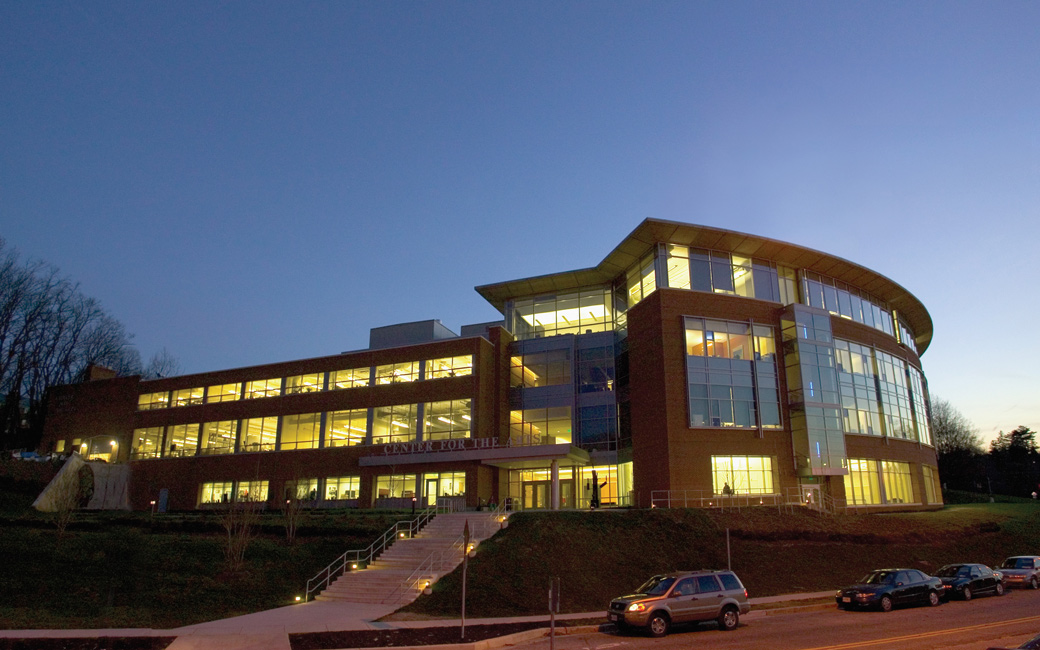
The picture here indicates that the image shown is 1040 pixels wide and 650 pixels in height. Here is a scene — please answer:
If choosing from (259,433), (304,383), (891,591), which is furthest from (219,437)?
(891,591)

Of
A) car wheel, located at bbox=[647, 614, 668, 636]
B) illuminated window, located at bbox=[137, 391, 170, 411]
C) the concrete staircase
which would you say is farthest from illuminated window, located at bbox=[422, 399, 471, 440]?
car wheel, located at bbox=[647, 614, 668, 636]

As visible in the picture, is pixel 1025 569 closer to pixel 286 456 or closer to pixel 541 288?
pixel 541 288

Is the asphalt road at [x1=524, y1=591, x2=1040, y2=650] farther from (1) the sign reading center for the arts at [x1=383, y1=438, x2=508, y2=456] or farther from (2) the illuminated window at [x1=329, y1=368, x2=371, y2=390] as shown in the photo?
(2) the illuminated window at [x1=329, y1=368, x2=371, y2=390]

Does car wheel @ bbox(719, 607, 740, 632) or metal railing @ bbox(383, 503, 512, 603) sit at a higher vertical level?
metal railing @ bbox(383, 503, 512, 603)

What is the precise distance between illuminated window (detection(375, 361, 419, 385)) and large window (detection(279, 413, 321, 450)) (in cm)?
550

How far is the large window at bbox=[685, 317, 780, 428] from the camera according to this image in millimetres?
38281

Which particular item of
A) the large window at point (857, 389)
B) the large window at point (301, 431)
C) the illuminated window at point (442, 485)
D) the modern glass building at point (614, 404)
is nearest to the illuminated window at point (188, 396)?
the modern glass building at point (614, 404)

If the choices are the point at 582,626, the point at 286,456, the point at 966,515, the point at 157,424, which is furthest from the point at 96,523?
the point at 966,515

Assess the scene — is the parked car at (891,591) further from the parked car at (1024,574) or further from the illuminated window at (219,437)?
the illuminated window at (219,437)

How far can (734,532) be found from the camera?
28688 mm

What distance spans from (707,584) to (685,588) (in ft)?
2.61

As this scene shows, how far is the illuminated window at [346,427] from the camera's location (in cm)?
4559

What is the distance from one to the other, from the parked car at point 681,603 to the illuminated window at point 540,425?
25666mm

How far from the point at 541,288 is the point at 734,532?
25.1 meters
